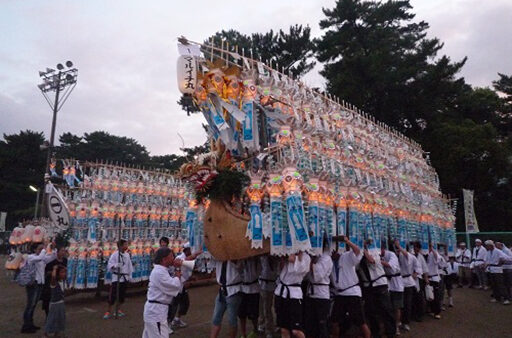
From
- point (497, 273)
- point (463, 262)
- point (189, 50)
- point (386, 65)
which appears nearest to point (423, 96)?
point (386, 65)

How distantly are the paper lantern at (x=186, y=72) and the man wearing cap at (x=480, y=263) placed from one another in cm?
1154

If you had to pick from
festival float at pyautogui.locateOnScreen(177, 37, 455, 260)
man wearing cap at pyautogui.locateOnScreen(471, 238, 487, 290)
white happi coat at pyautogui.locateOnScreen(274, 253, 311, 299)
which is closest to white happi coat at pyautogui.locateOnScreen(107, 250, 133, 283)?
festival float at pyautogui.locateOnScreen(177, 37, 455, 260)

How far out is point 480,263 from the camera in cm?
1320

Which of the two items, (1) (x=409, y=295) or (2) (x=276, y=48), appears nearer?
(1) (x=409, y=295)

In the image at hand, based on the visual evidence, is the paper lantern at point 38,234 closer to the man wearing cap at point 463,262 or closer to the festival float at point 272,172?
the festival float at point 272,172

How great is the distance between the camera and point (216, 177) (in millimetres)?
6180

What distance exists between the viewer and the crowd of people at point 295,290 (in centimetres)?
553

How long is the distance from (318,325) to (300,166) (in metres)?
2.59

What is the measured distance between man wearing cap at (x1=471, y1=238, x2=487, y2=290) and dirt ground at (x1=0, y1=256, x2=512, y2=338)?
1.11 m

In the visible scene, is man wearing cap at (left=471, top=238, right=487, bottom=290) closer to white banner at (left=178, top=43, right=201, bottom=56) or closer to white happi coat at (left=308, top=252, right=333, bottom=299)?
white happi coat at (left=308, top=252, right=333, bottom=299)

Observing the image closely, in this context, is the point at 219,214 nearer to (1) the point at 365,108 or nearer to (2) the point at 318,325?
(2) the point at 318,325

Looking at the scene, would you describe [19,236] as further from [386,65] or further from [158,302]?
[386,65]

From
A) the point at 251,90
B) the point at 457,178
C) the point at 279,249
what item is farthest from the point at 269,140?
the point at 457,178

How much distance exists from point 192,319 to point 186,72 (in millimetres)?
5816
